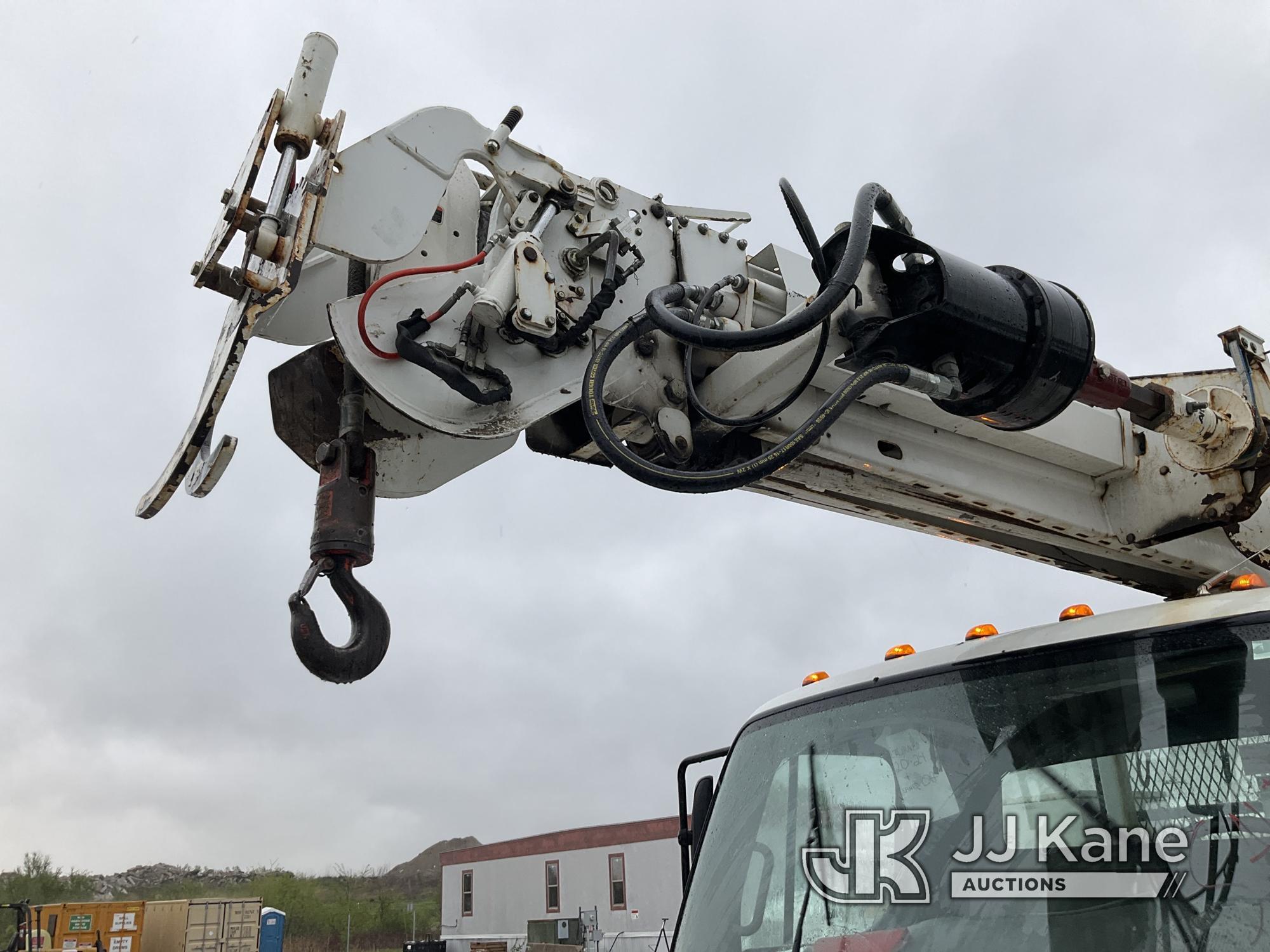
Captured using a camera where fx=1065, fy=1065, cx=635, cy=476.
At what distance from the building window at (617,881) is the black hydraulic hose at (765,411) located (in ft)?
81.5

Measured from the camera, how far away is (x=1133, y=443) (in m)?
3.69

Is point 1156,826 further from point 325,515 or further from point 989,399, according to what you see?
point 325,515

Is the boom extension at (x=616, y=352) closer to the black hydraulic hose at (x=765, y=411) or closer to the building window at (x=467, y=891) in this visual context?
the black hydraulic hose at (x=765, y=411)

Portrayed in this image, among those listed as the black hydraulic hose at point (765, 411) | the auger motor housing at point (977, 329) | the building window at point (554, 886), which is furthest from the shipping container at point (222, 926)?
the auger motor housing at point (977, 329)

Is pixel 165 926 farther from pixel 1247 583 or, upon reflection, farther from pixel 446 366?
pixel 1247 583

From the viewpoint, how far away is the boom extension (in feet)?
8.28

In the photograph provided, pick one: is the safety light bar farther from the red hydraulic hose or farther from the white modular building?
the white modular building

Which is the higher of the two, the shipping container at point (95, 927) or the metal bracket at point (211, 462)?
the metal bracket at point (211, 462)

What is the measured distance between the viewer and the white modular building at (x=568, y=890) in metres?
24.2

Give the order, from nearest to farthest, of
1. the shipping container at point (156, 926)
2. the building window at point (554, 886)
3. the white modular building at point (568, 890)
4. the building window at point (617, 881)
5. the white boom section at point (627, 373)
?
the white boom section at point (627, 373) → the shipping container at point (156, 926) → the white modular building at point (568, 890) → the building window at point (617, 881) → the building window at point (554, 886)

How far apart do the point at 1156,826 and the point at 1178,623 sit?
1.50ft

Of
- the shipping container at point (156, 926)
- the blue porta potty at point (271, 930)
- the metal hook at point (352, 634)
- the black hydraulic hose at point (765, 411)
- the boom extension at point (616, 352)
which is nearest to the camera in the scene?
the metal hook at point (352, 634)

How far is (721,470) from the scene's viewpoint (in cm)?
266

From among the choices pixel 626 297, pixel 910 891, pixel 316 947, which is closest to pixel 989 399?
pixel 626 297
